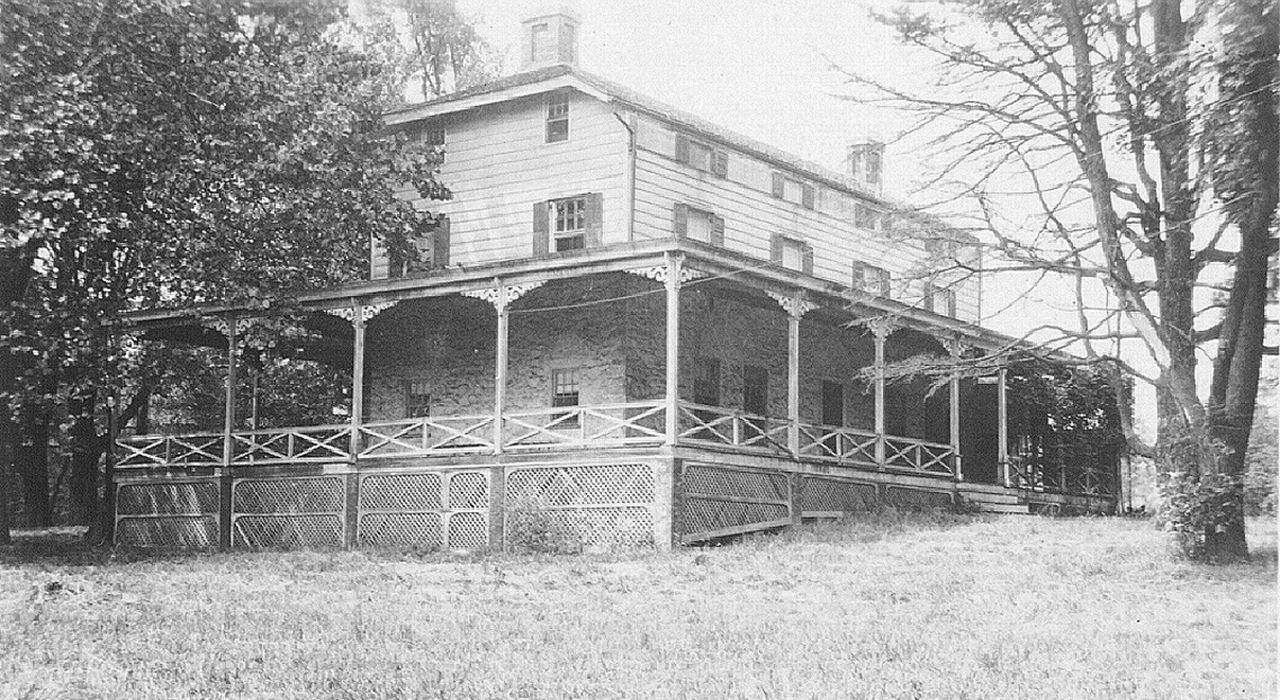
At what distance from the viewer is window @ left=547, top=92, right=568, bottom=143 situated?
1072 inches

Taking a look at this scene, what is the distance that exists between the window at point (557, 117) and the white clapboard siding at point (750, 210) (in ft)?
5.53

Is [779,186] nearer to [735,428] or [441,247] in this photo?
[441,247]

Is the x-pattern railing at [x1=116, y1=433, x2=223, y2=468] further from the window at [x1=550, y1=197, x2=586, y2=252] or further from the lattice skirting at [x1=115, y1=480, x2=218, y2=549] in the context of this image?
the window at [x1=550, y1=197, x2=586, y2=252]

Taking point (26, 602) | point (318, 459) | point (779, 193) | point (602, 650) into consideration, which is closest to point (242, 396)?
point (318, 459)

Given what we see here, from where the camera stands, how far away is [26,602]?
54.3 ft

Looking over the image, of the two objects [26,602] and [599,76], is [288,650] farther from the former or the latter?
[599,76]

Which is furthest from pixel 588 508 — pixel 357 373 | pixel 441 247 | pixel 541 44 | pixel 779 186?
pixel 541 44

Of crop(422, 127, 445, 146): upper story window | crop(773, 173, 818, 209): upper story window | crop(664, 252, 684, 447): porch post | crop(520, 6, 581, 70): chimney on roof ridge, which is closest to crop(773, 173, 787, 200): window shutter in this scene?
crop(773, 173, 818, 209): upper story window

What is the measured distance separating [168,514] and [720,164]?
43.3 ft

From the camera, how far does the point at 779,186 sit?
1209 inches

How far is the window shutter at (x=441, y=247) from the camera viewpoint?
2847 cm

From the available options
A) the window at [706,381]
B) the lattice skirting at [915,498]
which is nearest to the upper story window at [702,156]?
the window at [706,381]

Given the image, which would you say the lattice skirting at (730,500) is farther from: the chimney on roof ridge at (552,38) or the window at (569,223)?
the chimney on roof ridge at (552,38)

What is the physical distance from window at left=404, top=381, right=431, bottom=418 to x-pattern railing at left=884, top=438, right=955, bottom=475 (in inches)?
363
